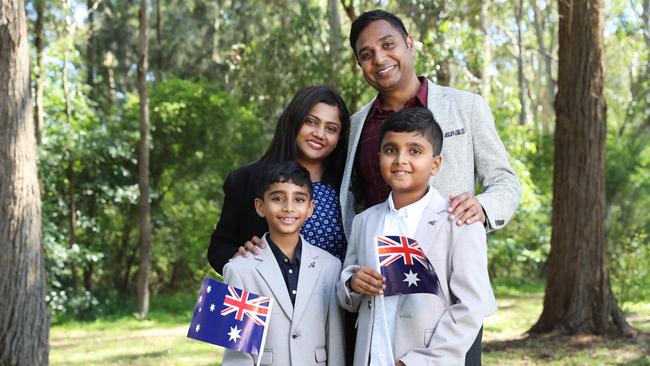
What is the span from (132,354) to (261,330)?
328 inches

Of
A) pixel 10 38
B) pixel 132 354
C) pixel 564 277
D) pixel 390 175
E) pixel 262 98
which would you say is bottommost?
pixel 132 354

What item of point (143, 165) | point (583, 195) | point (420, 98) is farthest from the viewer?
point (143, 165)

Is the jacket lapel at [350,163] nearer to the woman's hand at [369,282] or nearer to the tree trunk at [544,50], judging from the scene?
the woman's hand at [369,282]

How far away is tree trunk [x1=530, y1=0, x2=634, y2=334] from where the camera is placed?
10422 mm

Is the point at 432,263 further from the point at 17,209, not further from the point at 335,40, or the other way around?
the point at 335,40

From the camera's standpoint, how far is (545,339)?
1036 centimetres

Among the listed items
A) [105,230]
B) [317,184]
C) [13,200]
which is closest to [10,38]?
[13,200]

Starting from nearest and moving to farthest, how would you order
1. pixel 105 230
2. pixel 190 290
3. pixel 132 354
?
pixel 132 354 < pixel 105 230 < pixel 190 290

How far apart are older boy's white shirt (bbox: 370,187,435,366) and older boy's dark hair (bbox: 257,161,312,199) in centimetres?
46

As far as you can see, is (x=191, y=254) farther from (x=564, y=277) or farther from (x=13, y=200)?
(x=13, y=200)

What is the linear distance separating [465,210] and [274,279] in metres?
0.88

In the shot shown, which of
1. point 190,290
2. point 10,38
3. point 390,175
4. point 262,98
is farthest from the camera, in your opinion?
point 190,290

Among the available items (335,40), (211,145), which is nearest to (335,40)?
(335,40)

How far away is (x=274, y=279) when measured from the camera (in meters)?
3.40
